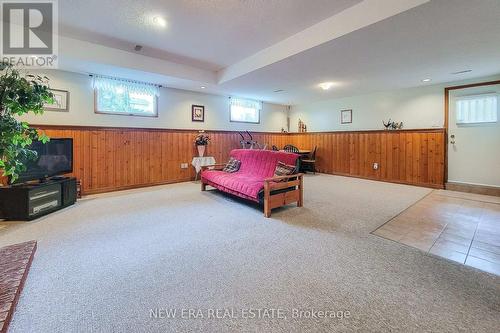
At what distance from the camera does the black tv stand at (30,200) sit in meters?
2.95

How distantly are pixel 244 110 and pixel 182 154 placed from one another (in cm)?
253

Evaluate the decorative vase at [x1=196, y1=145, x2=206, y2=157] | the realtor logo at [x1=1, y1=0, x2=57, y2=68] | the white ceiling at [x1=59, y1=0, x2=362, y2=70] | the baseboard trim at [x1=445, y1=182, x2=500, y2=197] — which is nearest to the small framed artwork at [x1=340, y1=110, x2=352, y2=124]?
the baseboard trim at [x1=445, y1=182, x2=500, y2=197]

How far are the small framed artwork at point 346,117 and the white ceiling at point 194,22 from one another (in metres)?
3.92

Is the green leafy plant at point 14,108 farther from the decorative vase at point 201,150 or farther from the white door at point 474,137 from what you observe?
the white door at point 474,137

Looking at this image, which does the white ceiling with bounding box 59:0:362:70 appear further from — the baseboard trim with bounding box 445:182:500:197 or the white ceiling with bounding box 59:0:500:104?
the baseboard trim with bounding box 445:182:500:197

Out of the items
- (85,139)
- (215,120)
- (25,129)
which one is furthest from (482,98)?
(85,139)

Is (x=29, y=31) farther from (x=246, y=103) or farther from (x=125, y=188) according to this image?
(x=246, y=103)

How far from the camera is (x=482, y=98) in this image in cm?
445

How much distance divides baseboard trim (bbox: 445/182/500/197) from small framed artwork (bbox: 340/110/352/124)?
9.28 ft

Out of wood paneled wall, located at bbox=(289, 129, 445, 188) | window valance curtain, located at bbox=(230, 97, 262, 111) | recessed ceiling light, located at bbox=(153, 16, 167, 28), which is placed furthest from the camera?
window valance curtain, located at bbox=(230, 97, 262, 111)

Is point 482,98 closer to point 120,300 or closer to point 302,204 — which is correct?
point 302,204

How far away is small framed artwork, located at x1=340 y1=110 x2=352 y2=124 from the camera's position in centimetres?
657

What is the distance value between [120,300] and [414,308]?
1.94 metres

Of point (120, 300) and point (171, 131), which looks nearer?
point (120, 300)
